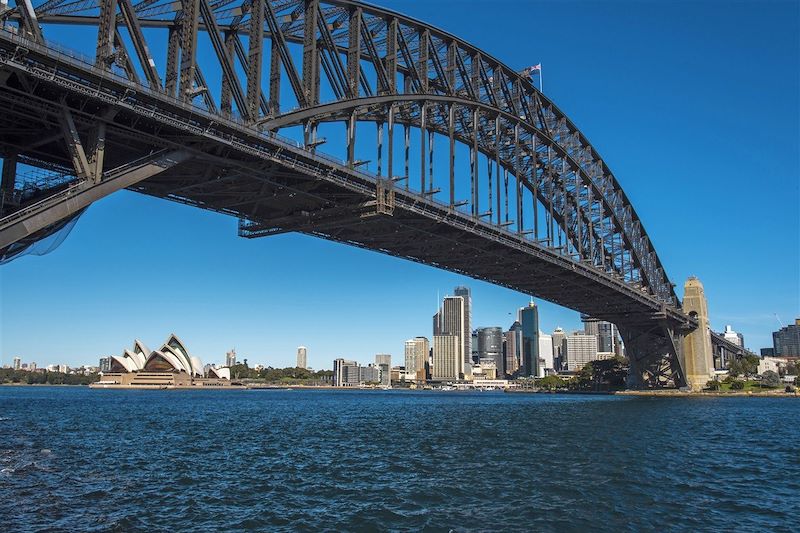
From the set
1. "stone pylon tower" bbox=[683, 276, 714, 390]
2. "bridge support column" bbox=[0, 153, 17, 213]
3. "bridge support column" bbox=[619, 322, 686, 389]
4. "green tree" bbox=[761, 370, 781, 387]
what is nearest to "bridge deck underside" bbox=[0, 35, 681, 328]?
"bridge support column" bbox=[0, 153, 17, 213]

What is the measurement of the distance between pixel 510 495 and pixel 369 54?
36.9 metres

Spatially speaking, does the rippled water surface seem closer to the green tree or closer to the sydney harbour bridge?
the sydney harbour bridge

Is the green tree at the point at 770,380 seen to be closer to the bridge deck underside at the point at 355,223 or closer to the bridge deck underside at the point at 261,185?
the bridge deck underside at the point at 355,223

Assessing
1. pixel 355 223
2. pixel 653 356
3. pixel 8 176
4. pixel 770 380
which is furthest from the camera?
pixel 770 380

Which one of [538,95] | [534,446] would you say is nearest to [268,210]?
[534,446]

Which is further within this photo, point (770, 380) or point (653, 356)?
point (770, 380)

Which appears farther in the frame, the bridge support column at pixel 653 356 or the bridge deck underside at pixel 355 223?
the bridge support column at pixel 653 356

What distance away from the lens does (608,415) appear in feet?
192

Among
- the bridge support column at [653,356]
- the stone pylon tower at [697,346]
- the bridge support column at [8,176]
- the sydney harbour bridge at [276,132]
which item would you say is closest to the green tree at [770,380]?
the stone pylon tower at [697,346]

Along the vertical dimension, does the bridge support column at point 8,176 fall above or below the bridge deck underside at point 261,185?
below

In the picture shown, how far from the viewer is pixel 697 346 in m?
115

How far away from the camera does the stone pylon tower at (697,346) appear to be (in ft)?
374

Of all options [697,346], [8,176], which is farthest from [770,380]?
[8,176]

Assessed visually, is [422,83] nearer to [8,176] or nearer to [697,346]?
[8,176]
